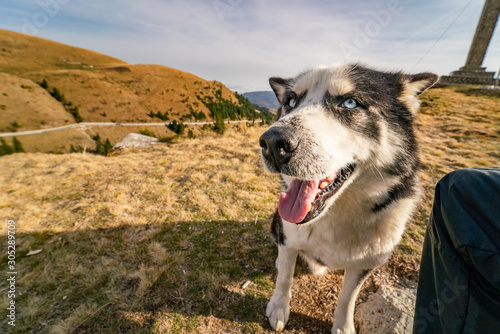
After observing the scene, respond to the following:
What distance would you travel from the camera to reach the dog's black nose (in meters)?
1.40

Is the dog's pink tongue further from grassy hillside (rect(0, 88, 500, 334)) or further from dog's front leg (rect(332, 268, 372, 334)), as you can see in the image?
grassy hillside (rect(0, 88, 500, 334))

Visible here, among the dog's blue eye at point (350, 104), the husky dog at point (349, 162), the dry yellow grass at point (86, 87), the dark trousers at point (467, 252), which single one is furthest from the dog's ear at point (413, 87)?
the dry yellow grass at point (86, 87)

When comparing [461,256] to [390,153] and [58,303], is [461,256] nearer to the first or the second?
[390,153]

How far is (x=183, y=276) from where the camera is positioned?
111 inches

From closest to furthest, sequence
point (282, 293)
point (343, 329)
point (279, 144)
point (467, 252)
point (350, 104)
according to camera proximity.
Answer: point (467, 252) → point (279, 144) → point (350, 104) → point (343, 329) → point (282, 293)

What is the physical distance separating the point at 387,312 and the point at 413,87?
250 centimetres

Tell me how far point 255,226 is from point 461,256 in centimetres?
317

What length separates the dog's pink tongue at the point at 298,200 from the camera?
1.62 meters

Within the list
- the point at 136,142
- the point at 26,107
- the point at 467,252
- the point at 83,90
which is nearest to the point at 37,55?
the point at 83,90

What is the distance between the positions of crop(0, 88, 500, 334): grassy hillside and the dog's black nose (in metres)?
2.12

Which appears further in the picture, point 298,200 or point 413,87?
point 413,87

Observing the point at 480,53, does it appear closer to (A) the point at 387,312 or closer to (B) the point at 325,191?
(A) the point at 387,312

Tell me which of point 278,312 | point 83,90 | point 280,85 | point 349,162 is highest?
point 83,90

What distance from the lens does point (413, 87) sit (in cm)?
189
